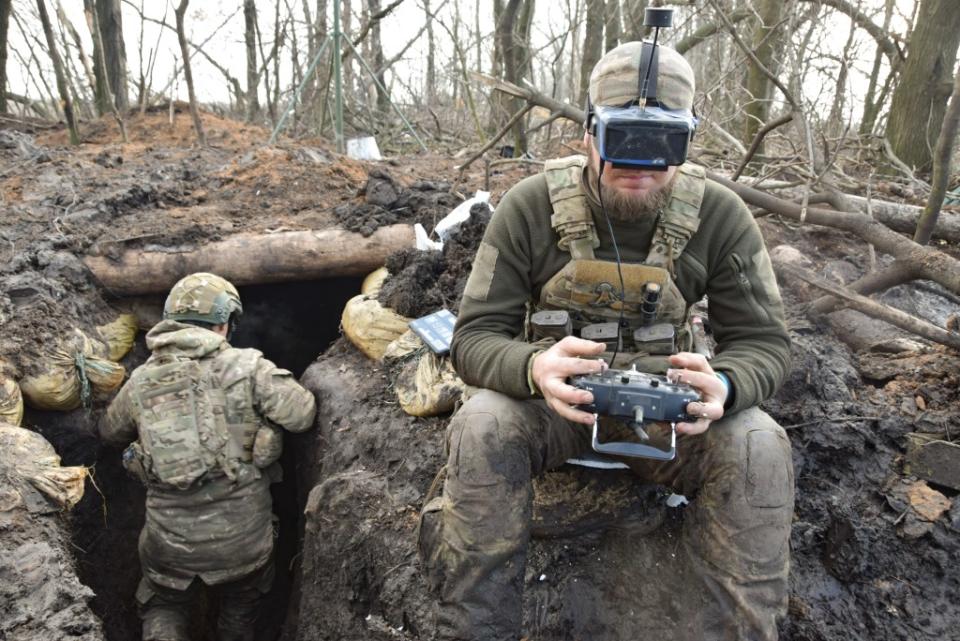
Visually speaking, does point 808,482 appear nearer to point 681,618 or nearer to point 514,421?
point 681,618

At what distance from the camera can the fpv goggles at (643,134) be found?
5.64 ft

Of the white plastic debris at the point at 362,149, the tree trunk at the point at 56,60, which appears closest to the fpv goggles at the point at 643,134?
the white plastic debris at the point at 362,149

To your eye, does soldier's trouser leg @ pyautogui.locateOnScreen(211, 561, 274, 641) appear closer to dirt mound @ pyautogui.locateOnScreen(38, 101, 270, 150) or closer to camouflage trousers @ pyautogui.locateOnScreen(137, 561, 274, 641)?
camouflage trousers @ pyautogui.locateOnScreen(137, 561, 274, 641)

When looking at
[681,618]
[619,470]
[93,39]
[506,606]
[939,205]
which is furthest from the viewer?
[93,39]

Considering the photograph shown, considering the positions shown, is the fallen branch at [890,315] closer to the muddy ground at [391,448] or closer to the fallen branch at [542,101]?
the muddy ground at [391,448]

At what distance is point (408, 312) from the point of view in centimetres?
377

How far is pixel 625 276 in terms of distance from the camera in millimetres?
1988

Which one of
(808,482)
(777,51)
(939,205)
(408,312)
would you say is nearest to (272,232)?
(408,312)

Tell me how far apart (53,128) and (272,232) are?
5.91 m

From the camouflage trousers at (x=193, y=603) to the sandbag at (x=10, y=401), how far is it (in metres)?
1.17

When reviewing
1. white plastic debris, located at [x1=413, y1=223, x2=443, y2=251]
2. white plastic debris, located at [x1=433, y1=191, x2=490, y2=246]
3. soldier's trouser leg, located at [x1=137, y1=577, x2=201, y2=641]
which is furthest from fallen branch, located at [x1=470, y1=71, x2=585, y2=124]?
soldier's trouser leg, located at [x1=137, y1=577, x2=201, y2=641]

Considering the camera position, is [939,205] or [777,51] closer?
[939,205]

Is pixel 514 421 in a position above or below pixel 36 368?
above

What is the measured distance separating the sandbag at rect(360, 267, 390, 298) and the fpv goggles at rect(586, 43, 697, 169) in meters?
2.53
